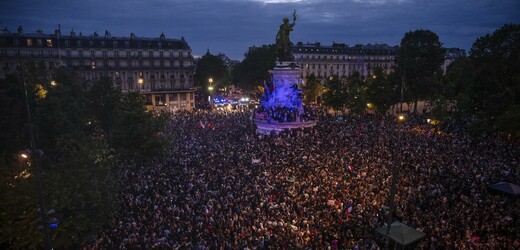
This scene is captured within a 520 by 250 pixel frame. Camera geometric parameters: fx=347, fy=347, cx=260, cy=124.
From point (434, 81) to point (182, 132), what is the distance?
1588 inches

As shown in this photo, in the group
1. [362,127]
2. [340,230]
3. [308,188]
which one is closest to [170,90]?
[362,127]

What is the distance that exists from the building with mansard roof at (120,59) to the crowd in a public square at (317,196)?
40.3 m

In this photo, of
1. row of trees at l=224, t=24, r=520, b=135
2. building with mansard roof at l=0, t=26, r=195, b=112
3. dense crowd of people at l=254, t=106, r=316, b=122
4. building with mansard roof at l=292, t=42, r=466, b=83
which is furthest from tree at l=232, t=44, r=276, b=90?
dense crowd of people at l=254, t=106, r=316, b=122

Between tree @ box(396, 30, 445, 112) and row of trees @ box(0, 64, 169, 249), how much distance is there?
41.0 m

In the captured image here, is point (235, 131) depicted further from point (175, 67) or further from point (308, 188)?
point (175, 67)

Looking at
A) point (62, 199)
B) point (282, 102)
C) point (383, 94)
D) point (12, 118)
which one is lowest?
point (62, 199)

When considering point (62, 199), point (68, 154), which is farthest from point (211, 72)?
point (62, 199)

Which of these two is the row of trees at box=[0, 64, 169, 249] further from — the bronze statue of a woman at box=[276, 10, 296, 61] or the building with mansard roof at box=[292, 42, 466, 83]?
the building with mansard roof at box=[292, 42, 466, 83]

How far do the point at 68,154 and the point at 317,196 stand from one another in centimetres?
1737

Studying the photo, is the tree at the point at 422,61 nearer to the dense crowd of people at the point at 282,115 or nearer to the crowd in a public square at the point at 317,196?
the dense crowd of people at the point at 282,115

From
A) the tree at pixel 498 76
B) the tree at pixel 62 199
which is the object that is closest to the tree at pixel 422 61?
the tree at pixel 498 76

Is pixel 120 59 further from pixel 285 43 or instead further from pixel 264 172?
pixel 264 172

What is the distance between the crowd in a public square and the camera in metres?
17.2

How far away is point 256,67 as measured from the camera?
9012 cm
